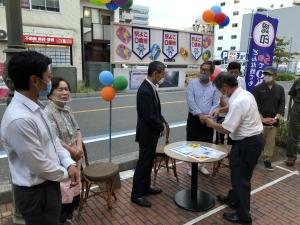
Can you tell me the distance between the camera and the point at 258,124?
3.17 metres

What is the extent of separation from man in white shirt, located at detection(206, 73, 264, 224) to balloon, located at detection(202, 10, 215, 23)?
3.26m

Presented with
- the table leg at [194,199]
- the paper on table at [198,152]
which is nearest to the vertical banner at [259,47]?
the paper on table at [198,152]

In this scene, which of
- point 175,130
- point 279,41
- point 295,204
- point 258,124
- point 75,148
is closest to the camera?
point 75,148

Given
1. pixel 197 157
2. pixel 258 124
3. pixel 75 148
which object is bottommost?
pixel 197 157

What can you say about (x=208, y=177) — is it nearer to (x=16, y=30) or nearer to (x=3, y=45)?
(x=16, y=30)

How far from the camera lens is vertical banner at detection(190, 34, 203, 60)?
7195mm

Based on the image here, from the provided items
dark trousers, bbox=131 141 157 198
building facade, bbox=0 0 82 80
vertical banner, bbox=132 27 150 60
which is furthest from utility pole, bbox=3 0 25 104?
building facade, bbox=0 0 82 80

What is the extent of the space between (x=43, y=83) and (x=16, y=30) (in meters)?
1.24

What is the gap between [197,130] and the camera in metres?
4.48

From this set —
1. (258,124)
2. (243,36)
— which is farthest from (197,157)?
(243,36)

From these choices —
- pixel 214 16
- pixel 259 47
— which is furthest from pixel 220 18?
pixel 259 47

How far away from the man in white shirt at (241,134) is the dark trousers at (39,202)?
80.0 inches

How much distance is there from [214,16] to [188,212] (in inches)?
171

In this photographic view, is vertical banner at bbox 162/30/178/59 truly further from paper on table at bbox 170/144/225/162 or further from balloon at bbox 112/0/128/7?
paper on table at bbox 170/144/225/162
